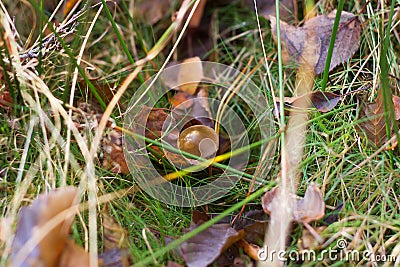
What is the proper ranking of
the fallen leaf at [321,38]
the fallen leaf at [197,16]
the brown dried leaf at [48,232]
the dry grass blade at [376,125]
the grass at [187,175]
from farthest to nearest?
1. the fallen leaf at [197,16]
2. the fallen leaf at [321,38]
3. the dry grass blade at [376,125]
4. the grass at [187,175]
5. the brown dried leaf at [48,232]

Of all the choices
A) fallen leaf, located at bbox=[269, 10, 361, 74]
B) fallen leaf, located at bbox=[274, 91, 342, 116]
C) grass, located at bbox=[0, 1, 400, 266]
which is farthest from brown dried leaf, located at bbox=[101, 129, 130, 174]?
fallen leaf, located at bbox=[269, 10, 361, 74]

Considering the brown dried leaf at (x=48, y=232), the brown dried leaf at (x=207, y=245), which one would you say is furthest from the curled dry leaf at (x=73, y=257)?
the brown dried leaf at (x=207, y=245)

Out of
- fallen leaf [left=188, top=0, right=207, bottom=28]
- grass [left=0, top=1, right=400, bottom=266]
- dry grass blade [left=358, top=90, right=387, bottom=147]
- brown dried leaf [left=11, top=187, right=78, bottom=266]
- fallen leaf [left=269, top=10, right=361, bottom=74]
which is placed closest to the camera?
brown dried leaf [left=11, top=187, right=78, bottom=266]

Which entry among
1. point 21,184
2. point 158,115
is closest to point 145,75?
point 158,115

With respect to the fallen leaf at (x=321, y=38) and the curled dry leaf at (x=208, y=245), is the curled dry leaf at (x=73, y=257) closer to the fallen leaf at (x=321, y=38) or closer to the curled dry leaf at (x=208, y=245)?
the curled dry leaf at (x=208, y=245)

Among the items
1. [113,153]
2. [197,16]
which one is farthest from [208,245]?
[197,16]

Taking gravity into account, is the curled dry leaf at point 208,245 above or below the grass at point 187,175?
below

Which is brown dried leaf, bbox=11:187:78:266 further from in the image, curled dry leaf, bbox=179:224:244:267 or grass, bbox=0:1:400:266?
curled dry leaf, bbox=179:224:244:267
